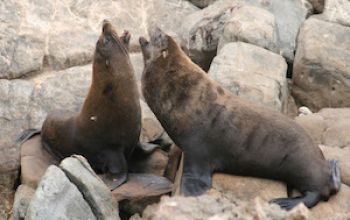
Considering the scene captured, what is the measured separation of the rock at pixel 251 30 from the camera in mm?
9930

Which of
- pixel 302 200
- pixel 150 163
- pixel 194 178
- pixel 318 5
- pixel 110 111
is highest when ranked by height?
pixel 110 111

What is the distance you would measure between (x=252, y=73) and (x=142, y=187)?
8.34 ft

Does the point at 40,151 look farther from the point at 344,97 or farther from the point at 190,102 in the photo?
the point at 344,97

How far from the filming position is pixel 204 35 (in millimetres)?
10320

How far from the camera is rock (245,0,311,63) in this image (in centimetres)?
1052

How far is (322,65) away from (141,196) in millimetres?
3565

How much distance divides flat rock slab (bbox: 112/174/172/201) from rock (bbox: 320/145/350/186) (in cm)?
159

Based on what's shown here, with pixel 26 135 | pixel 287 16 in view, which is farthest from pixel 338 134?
pixel 26 135

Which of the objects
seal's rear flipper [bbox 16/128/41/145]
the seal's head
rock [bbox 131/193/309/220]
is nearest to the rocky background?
seal's rear flipper [bbox 16/128/41/145]

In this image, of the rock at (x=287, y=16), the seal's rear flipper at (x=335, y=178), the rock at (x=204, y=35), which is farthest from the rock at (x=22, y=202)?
the rock at (x=287, y=16)

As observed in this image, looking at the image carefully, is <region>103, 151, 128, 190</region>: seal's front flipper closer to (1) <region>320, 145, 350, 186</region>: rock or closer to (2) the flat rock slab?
(2) the flat rock slab

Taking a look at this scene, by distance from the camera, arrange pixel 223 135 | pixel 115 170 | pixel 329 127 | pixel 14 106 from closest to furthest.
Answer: pixel 223 135 < pixel 115 170 < pixel 329 127 < pixel 14 106

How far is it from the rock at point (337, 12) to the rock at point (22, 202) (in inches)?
207

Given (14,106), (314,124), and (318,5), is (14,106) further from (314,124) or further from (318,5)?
(318,5)
